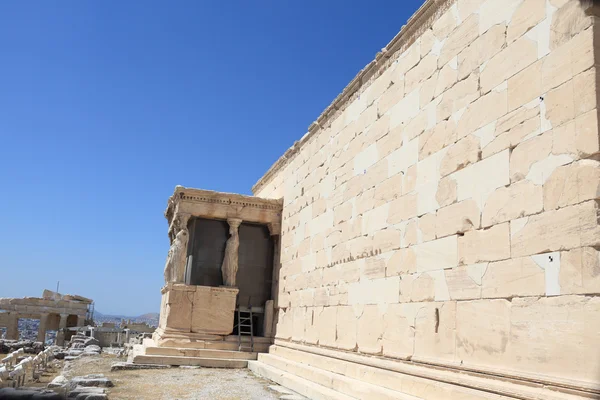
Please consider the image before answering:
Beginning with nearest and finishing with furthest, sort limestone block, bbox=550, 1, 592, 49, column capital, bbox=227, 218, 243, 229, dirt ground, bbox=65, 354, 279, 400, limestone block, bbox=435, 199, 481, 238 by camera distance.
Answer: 1. limestone block, bbox=550, 1, 592, 49
2. limestone block, bbox=435, 199, 481, 238
3. dirt ground, bbox=65, 354, 279, 400
4. column capital, bbox=227, 218, 243, 229

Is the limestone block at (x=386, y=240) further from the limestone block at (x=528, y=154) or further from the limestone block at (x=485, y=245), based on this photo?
the limestone block at (x=528, y=154)

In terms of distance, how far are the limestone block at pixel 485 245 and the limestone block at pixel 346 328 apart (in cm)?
273

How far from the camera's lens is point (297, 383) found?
8.52m

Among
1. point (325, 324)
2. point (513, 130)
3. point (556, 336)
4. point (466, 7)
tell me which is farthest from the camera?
point (325, 324)

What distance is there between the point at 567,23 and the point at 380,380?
447cm

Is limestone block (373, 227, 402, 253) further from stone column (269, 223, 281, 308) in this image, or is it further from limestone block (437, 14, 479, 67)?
stone column (269, 223, 281, 308)

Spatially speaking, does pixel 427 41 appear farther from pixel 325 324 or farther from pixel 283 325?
pixel 283 325

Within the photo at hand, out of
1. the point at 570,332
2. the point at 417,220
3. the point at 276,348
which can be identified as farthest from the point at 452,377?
the point at 276,348

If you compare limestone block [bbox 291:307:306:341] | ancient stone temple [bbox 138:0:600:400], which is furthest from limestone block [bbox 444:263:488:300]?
limestone block [bbox 291:307:306:341]

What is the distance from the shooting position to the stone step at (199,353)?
11516 millimetres

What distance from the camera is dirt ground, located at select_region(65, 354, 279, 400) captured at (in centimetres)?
773

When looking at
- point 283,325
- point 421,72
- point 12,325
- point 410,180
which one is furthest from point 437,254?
point 12,325

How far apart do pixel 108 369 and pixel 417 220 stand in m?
7.53

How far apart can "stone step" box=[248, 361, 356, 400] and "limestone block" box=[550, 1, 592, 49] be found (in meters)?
4.76
